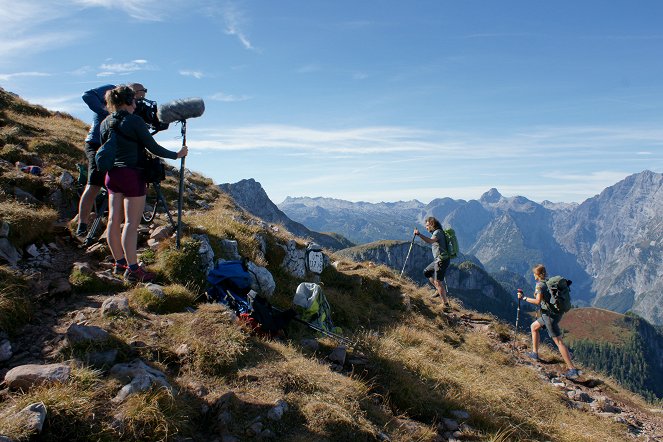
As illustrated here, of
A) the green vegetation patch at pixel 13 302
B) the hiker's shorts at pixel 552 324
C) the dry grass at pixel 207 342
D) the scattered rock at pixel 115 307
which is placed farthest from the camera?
the hiker's shorts at pixel 552 324

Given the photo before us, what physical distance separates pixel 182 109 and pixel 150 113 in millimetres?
1110

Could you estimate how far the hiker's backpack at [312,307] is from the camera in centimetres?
976

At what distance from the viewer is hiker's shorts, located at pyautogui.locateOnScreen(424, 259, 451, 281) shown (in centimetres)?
1631

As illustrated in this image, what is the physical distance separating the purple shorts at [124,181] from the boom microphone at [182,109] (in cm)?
166

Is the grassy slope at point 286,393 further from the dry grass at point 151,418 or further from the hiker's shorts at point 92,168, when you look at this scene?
the hiker's shorts at point 92,168

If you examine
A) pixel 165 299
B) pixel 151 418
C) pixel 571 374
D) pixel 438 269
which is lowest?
pixel 571 374

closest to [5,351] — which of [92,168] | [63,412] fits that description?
[63,412]

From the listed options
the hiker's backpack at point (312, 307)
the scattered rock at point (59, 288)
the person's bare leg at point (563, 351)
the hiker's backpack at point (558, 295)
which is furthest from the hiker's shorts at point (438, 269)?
the scattered rock at point (59, 288)

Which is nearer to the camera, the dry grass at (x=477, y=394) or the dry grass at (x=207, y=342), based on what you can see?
the dry grass at (x=207, y=342)

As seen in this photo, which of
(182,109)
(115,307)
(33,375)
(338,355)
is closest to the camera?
(33,375)

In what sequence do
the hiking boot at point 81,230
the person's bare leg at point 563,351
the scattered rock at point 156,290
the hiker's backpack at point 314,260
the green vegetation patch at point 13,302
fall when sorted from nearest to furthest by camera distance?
the green vegetation patch at point 13,302, the scattered rock at point 156,290, the hiking boot at point 81,230, the person's bare leg at point 563,351, the hiker's backpack at point 314,260

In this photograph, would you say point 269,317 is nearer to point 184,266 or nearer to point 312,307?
point 312,307

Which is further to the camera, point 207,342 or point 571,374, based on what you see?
point 571,374

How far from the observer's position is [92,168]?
9.52 m
